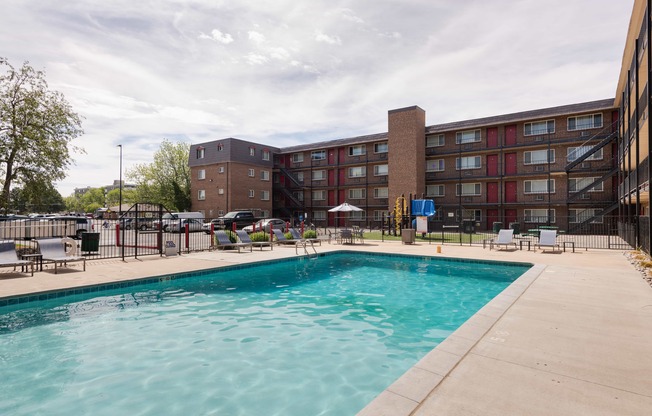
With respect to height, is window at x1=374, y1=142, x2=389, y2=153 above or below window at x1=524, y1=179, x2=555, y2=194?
above

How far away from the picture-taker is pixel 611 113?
2928 cm

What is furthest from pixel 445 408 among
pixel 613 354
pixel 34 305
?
pixel 34 305

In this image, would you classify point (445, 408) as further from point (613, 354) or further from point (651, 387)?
point (613, 354)

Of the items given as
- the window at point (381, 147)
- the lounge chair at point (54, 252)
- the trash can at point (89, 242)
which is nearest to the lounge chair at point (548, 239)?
the lounge chair at point (54, 252)

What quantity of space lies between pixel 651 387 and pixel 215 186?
145 ft

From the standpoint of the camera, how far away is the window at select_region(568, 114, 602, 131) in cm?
2980

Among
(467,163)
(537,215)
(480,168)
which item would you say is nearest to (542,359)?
(537,215)

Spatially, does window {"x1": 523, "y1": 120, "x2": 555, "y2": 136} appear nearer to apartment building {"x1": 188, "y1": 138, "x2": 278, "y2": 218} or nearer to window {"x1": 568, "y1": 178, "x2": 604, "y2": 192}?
window {"x1": 568, "y1": 178, "x2": 604, "y2": 192}

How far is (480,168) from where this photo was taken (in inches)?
1390

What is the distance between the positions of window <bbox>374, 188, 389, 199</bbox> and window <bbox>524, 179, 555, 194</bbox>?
1405 cm

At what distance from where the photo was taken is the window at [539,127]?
3178 cm

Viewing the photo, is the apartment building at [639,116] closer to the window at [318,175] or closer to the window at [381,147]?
the window at [381,147]

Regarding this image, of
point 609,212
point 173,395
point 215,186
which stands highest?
point 215,186

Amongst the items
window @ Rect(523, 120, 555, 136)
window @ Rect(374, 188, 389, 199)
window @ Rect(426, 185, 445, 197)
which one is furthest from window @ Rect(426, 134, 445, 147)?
window @ Rect(523, 120, 555, 136)
